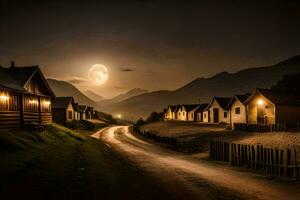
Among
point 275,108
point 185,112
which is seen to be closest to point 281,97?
point 275,108

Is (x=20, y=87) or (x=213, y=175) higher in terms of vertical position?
(x=20, y=87)

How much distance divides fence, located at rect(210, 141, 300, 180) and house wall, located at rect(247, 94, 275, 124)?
22.0m

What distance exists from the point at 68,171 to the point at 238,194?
9.16m

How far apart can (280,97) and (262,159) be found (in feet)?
99.6

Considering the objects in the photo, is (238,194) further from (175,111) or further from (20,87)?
(175,111)

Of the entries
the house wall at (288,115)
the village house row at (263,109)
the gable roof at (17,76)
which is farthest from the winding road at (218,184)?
the house wall at (288,115)

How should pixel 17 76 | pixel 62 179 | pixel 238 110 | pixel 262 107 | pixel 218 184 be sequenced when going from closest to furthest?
pixel 62 179 < pixel 218 184 < pixel 17 76 < pixel 262 107 < pixel 238 110

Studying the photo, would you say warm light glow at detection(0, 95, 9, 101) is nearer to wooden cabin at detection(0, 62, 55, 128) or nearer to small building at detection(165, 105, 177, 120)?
wooden cabin at detection(0, 62, 55, 128)

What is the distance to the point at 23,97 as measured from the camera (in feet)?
99.1

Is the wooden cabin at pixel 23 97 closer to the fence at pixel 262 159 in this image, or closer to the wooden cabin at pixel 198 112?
the fence at pixel 262 159

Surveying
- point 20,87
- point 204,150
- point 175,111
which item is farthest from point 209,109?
point 20,87

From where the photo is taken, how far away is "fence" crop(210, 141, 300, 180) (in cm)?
1583

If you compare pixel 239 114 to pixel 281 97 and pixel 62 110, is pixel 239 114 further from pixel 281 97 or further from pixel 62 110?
pixel 62 110

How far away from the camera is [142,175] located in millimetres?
16562
